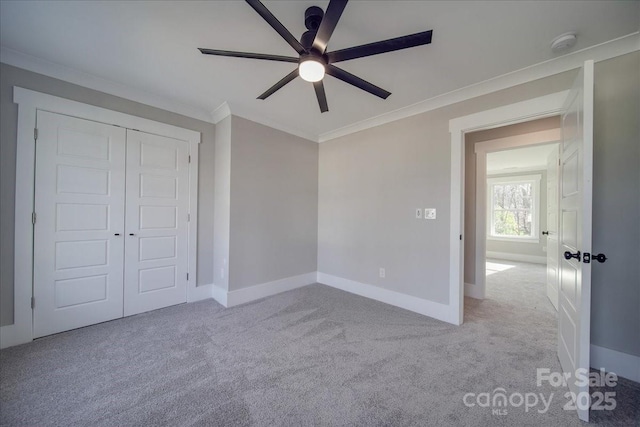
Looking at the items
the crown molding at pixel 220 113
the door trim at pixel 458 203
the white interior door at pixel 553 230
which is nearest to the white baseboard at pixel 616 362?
the door trim at pixel 458 203

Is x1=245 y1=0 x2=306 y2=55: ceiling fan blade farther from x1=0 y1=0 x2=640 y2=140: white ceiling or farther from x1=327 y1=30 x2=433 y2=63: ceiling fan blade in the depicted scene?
x1=0 y1=0 x2=640 y2=140: white ceiling

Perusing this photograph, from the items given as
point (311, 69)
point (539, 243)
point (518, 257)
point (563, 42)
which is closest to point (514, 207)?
point (539, 243)

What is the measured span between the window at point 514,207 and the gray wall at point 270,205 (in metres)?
5.75

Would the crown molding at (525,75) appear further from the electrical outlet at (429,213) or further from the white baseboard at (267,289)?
the white baseboard at (267,289)

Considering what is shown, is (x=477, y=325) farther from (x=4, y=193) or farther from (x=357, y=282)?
(x=4, y=193)

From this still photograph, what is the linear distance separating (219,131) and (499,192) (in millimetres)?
7472

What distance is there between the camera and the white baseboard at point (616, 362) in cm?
177

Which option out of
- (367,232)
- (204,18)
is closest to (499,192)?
(367,232)

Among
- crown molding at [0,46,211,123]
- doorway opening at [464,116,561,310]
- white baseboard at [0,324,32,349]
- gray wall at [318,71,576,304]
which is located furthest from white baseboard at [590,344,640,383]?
white baseboard at [0,324,32,349]

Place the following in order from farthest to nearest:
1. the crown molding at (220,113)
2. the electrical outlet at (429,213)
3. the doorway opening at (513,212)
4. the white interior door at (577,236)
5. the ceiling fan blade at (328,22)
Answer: the doorway opening at (513,212)
the crown molding at (220,113)
the electrical outlet at (429,213)
the white interior door at (577,236)
the ceiling fan blade at (328,22)

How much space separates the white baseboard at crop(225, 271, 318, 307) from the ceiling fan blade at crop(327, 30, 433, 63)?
2.79 metres

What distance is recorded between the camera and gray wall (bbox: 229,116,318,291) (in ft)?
10.3

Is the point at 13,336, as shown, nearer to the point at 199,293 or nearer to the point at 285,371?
the point at 199,293

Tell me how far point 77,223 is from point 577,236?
422 cm
